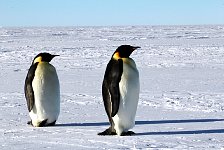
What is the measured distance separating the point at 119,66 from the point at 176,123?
1221 mm

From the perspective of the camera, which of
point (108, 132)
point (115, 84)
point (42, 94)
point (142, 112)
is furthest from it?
point (142, 112)

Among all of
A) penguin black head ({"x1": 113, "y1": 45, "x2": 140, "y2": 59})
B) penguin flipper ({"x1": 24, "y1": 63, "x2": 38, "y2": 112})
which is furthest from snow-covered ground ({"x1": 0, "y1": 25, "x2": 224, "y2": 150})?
penguin black head ({"x1": 113, "y1": 45, "x2": 140, "y2": 59})

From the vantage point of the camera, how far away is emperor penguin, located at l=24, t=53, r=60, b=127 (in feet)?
18.0

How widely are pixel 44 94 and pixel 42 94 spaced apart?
2cm

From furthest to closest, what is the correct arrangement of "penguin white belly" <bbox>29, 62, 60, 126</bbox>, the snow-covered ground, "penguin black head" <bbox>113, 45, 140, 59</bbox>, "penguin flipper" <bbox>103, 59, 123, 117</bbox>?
"penguin white belly" <bbox>29, 62, 60, 126</bbox> → "penguin black head" <bbox>113, 45, 140, 59</bbox> → "penguin flipper" <bbox>103, 59, 123, 117</bbox> → the snow-covered ground

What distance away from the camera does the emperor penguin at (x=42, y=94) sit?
547 centimetres

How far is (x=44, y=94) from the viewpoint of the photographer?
5473 millimetres

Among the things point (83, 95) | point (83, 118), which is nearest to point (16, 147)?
point (83, 118)

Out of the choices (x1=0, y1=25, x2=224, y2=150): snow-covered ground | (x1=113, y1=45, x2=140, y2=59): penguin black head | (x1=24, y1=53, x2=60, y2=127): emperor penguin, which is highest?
(x1=113, y1=45, x2=140, y2=59): penguin black head

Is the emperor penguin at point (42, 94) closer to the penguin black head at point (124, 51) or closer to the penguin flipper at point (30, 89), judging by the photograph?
the penguin flipper at point (30, 89)

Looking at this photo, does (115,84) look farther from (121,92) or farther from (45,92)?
(45,92)

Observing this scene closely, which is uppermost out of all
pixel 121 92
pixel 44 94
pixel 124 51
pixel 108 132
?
pixel 124 51

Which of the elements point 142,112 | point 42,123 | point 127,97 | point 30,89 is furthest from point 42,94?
point 142,112

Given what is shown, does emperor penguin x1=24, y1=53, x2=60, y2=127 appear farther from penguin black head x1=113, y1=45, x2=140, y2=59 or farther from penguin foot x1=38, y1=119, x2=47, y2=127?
penguin black head x1=113, y1=45, x2=140, y2=59
